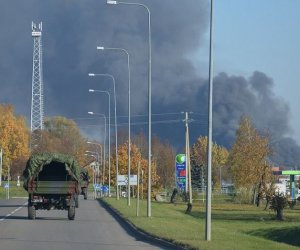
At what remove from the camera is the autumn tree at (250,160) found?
8144 centimetres

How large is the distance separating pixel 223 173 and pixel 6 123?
125 feet

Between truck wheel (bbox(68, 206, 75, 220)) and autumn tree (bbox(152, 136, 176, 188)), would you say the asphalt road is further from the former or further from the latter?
autumn tree (bbox(152, 136, 176, 188))

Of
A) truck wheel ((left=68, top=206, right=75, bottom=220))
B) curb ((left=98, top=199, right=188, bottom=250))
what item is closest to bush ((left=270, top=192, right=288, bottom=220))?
truck wheel ((left=68, top=206, right=75, bottom=220))

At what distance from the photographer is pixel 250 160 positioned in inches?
3339

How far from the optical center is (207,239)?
24.2 m

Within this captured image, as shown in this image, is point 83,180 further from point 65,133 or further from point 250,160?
point 65,133

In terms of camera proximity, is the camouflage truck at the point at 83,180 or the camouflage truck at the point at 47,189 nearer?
the camouflage truck at the point at 47,189

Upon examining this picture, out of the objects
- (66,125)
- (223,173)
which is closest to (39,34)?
A: (223,173)

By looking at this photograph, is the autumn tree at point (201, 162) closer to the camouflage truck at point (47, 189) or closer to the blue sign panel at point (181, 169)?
the blue sign panel at point (181, 169)

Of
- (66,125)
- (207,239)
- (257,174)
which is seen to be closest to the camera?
(207,239)

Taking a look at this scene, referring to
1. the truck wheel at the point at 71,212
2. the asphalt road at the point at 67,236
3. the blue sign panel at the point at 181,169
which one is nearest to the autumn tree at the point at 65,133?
the blue sign panel at the point at 181,169

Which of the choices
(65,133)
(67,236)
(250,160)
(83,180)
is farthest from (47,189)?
(65,133)

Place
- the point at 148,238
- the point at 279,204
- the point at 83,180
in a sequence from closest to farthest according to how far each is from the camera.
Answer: the point at 148,238
the point at 279,204
the point at 83,180

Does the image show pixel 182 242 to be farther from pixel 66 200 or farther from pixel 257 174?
pixel 257 174
